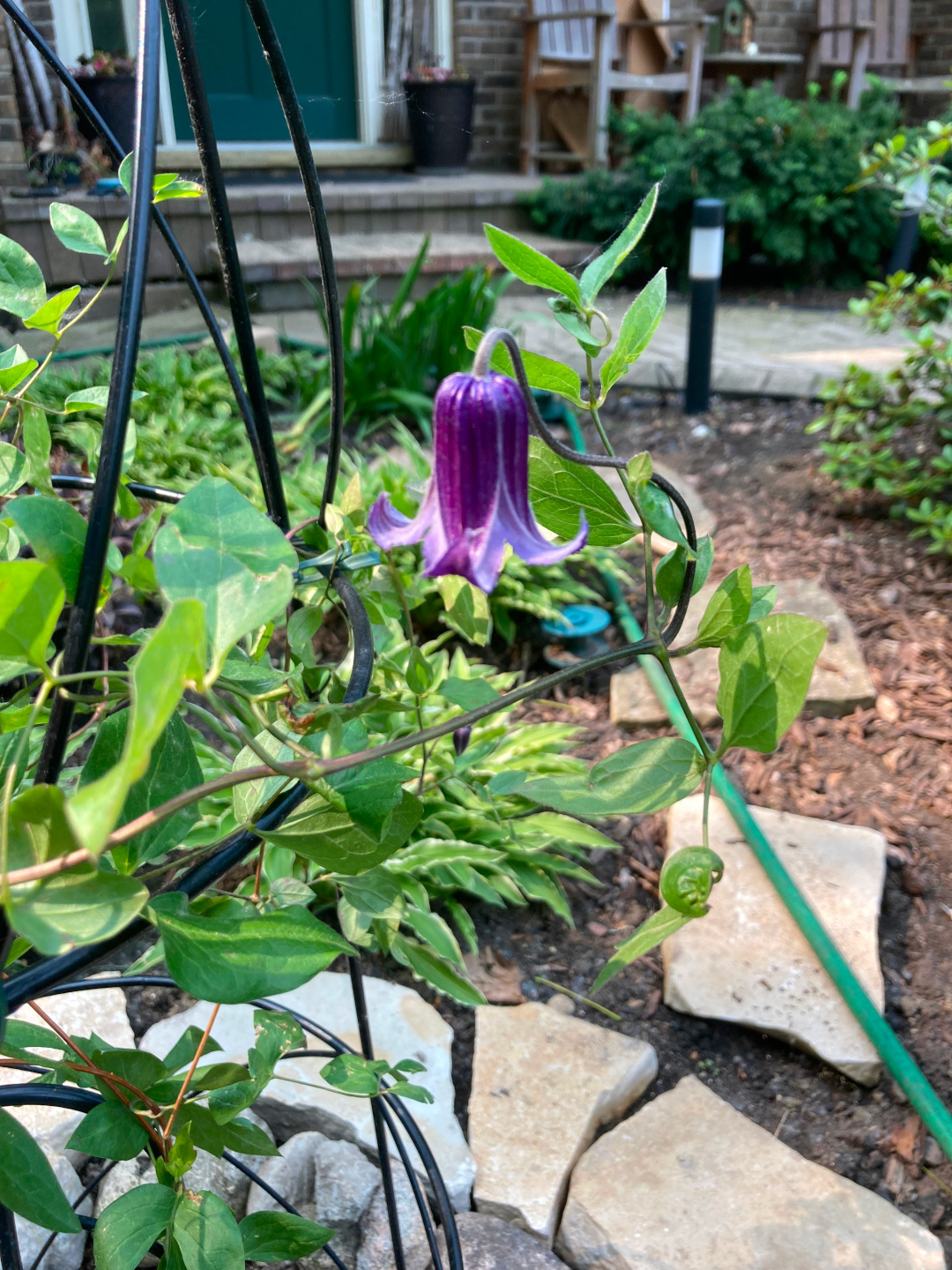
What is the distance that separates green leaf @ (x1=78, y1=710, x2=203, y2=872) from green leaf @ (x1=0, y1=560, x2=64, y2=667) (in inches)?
4.5

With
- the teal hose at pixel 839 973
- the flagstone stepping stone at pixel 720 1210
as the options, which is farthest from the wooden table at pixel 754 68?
the flagstone stepping stone at pixel 720 1210

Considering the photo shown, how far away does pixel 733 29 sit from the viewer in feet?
25.8

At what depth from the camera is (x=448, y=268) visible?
15.8 ft

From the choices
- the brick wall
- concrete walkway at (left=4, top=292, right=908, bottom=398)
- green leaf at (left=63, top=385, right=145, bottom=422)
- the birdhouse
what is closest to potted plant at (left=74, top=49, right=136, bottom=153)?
concrete walkway at (left=4, top=292, right=908, bottom=398)

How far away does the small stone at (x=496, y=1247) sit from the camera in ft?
3.61

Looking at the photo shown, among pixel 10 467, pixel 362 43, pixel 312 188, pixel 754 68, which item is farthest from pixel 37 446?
pixel 754 68

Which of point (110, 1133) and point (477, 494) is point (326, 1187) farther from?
point (477, 494)

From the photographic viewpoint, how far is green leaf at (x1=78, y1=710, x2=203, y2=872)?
1.75ft

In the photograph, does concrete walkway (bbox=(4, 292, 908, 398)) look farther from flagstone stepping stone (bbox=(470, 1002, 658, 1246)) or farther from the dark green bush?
flagstone stepping stone (bbox=(470, 1002, 658, 1246))

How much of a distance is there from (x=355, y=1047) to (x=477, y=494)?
1104 millimetres

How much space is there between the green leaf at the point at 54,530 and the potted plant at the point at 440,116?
19.9ft

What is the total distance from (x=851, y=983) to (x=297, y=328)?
3.71 meters

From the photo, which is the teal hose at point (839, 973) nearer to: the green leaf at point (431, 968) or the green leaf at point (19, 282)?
the green leaf at point (431, 968)

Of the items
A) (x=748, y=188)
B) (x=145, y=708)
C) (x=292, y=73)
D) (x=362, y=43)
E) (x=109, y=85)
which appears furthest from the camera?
(x=362, y=43)
